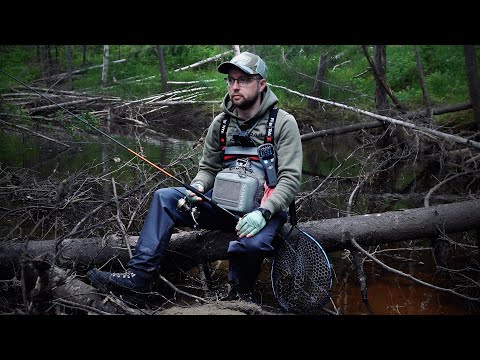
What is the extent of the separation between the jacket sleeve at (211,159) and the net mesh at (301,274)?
726 mm

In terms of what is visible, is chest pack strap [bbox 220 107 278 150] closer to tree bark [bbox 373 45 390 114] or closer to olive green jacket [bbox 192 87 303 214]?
olive green jacket [bbox 192 87 303 214]

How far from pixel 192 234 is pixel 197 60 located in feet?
51.5

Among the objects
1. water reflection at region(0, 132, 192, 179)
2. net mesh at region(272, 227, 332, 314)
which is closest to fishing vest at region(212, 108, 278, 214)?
net mesh at region(272, 227, 332, 314)

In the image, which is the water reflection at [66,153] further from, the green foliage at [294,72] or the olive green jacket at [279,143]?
the olive green jacket at [279,143]

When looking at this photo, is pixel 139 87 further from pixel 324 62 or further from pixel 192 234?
pixel 192 234

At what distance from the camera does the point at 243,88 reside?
11.8ft

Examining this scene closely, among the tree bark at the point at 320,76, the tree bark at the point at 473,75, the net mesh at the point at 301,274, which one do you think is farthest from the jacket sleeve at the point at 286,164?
the tree bark at the point at 320,76

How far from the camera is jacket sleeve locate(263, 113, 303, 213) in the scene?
340 cm

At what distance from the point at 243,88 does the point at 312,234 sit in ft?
4.32

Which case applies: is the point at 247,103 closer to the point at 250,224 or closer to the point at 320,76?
the point at 250,224

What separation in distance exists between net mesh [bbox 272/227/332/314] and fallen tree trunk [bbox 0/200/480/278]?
20cm

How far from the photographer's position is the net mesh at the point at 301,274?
11.6 ft

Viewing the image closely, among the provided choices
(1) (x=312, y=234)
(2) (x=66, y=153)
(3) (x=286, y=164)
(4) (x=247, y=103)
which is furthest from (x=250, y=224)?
(2) (x=66, y=153)
